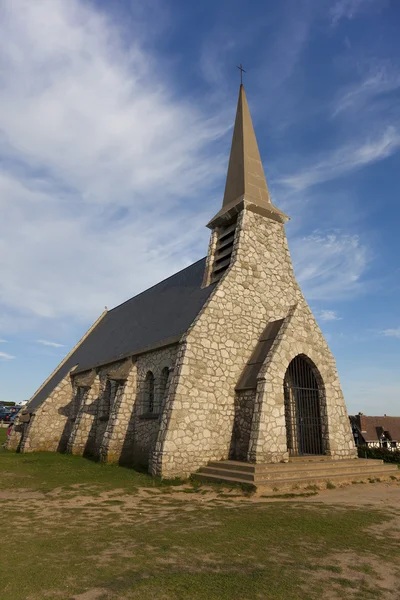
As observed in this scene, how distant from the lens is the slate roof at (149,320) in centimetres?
1639

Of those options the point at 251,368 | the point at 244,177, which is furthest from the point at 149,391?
the point at 244,177

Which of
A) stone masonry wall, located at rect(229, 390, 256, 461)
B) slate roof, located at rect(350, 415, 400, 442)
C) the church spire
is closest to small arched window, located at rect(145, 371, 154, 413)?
stone masonry wall, located at rect(229, 390, 256, 461)

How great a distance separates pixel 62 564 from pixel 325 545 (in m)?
3.93

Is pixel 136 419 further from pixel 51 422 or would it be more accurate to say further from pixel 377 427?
pixel 377 427


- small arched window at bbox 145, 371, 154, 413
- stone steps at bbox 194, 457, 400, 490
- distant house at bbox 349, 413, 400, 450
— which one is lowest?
stone steps at bbox 194, 457, 400, 490

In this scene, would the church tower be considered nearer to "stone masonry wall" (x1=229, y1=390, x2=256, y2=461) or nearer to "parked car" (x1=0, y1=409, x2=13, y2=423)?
"stone masonry wall" (x1=229, y1=390, x2=256, y2=461)

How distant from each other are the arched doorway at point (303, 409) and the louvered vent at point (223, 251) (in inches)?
186

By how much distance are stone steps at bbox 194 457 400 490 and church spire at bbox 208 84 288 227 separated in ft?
33.7

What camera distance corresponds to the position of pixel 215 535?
22.4 feet

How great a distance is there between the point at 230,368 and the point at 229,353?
0.53 m

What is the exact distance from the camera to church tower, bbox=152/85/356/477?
12.9 metres

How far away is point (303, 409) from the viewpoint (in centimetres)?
1562

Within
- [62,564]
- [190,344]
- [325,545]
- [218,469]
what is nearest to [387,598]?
[325,545]

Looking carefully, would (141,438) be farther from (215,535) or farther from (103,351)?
(215,535)
